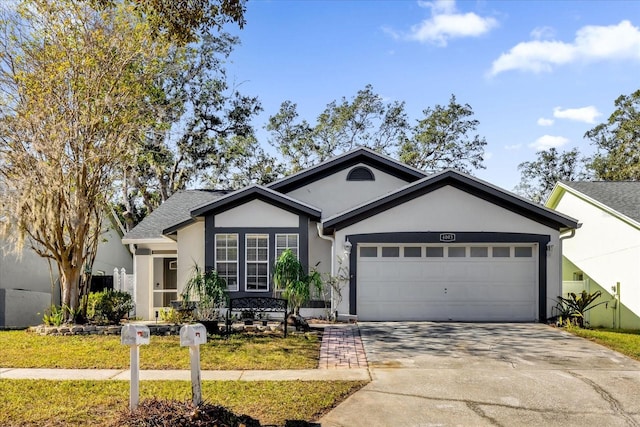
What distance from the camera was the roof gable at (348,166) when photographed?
1911cm

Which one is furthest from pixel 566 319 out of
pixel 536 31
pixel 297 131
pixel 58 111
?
pixel 297 131

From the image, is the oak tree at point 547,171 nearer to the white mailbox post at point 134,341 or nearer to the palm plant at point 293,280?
the palm plant at point 293,280

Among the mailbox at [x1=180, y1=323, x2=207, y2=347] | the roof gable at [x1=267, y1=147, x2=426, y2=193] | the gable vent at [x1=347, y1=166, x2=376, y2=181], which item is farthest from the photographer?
the gable vent at [x1=347, y1=166, x2=376, y2=181]

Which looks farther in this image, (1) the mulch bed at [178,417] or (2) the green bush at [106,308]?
(2) the green bush at [106,308]

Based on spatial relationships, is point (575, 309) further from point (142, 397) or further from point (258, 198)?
point (142, 397)

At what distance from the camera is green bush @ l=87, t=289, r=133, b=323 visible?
50.3 feet

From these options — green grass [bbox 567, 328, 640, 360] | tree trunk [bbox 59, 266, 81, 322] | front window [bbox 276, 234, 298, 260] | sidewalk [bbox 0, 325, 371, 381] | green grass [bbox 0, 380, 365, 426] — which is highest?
front window [bbox 276, 234, 298, 260]

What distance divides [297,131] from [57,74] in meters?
23.8

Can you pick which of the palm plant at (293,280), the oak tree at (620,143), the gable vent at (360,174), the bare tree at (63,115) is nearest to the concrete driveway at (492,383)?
the palm plant at (293,280)

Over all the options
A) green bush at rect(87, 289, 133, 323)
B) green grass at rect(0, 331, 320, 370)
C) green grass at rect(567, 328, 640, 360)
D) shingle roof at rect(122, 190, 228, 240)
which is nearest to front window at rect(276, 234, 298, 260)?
shingle roof at rect(122, 190, 228, 240)

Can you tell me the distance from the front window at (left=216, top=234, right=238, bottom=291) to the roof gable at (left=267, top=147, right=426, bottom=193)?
2508 millimetres

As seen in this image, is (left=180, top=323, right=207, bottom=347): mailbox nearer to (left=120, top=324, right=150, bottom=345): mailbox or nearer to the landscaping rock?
(left=120, top=324, right=150, bottom=345): mailbox

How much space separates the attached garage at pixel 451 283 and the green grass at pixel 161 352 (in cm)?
374

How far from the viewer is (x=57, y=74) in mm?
14273
